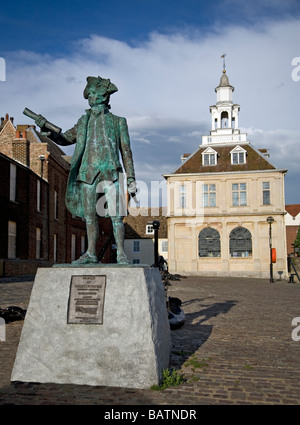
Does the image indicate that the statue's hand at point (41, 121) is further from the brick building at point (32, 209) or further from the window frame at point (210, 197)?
the window frame at point (210, 197)

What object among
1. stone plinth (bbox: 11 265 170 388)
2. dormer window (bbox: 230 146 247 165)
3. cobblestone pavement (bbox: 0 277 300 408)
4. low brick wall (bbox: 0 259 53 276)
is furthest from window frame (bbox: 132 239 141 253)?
stone plinth (bbox: 11 265 170 388)

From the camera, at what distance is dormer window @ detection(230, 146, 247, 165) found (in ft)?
115

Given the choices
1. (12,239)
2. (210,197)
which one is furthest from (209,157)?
(12,239)

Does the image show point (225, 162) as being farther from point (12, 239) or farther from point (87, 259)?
point (87, 259)

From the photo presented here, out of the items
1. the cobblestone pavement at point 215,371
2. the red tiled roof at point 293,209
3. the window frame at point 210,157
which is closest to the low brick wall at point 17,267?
the cobblestone pavement at point 215,371

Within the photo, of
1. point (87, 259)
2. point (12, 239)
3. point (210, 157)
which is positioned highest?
point (210, 157)

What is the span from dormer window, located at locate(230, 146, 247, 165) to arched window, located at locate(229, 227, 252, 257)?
6.08m

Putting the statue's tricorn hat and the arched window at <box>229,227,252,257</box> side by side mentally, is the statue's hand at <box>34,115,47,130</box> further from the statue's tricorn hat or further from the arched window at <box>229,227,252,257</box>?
the arched window at <box>229,227,252,257</box>

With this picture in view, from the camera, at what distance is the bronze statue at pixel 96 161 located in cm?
545

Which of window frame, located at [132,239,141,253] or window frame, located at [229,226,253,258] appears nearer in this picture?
window frame, located at [229,226,253,258]

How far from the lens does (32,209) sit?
24.9 metres

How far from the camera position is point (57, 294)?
16.0 ft

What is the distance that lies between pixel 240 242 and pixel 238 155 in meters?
7.84
